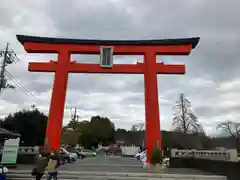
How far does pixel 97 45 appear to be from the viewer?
2108 centimetres

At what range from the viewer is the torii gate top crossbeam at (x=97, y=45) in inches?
813

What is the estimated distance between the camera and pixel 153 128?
19.5 m

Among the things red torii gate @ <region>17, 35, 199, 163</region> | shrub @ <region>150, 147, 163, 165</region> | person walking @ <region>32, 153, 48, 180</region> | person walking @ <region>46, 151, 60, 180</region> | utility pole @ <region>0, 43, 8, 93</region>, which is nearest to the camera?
person walking @ <region>46, 151, 60, 180</region>

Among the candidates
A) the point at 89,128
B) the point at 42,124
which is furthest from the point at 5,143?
the point at 89,128

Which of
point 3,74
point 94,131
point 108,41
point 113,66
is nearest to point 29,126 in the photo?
point 3,74

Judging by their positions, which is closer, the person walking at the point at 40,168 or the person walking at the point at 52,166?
the person walking at the point at 52,166

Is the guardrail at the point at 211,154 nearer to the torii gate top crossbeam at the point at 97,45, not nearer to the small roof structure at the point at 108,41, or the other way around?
the torii gate top crossbeam at the point at 97,45

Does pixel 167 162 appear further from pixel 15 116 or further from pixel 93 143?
pixel 93 143

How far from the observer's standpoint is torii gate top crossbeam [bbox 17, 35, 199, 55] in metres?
20.7

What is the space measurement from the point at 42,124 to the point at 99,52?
17.2 metres

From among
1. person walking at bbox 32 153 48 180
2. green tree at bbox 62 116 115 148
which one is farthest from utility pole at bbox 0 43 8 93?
green tree at bbox 62 116 115 148

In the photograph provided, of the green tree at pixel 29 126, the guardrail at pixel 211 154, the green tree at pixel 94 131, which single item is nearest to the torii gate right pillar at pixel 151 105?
the guardrail at pixel 211 154

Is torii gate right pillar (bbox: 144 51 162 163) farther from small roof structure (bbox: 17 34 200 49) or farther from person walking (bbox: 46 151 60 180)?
person walking (bbox: 46 151 60 180)

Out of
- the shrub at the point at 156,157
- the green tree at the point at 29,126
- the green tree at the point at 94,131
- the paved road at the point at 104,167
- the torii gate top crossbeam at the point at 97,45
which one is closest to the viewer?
the paved road at the point at 104,167
